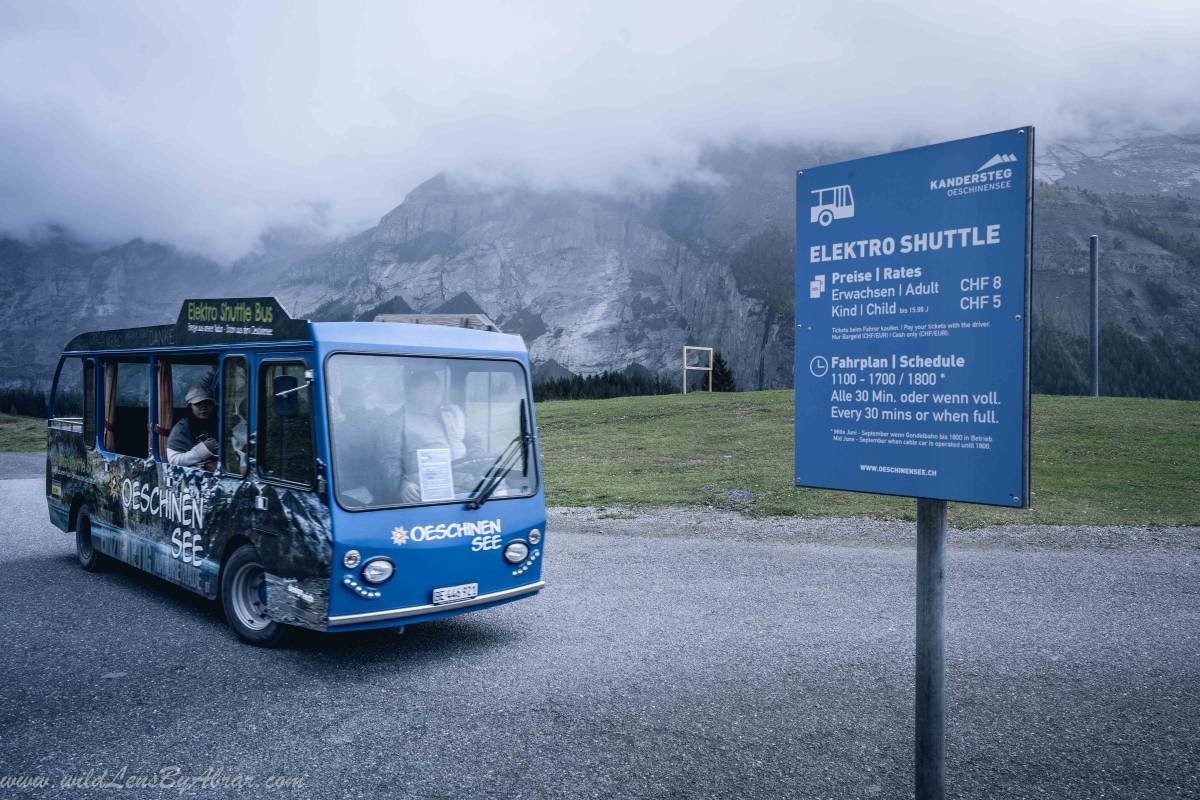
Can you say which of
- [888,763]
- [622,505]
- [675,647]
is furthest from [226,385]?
[622,505]

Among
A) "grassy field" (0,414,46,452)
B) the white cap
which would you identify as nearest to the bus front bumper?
the white cap

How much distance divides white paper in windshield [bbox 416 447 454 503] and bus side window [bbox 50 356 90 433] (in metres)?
6.09

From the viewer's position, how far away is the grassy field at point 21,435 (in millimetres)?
39037

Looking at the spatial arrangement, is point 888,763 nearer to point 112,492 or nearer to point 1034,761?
point 1034,761

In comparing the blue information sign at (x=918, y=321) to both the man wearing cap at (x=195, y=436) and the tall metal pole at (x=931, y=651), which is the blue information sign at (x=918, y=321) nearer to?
the tall metal pole at (x=931, y=651)

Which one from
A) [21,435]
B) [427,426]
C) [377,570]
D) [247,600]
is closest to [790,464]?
[427,426]

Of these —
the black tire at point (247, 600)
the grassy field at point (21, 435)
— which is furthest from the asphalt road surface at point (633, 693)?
the grassy field at point (21, 435)

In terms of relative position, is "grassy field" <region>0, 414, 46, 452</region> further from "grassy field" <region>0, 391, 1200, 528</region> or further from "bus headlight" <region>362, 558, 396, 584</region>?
"bus headlight" <region>362, 558, 396, 584</region>

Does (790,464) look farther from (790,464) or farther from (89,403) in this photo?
(89,403)

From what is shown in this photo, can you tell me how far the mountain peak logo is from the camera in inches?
129

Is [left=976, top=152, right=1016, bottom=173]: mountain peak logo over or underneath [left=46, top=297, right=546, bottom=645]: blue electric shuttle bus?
over

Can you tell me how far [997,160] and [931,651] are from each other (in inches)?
81.2

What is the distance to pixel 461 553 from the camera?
693cm

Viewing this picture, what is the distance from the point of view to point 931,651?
140 inches
